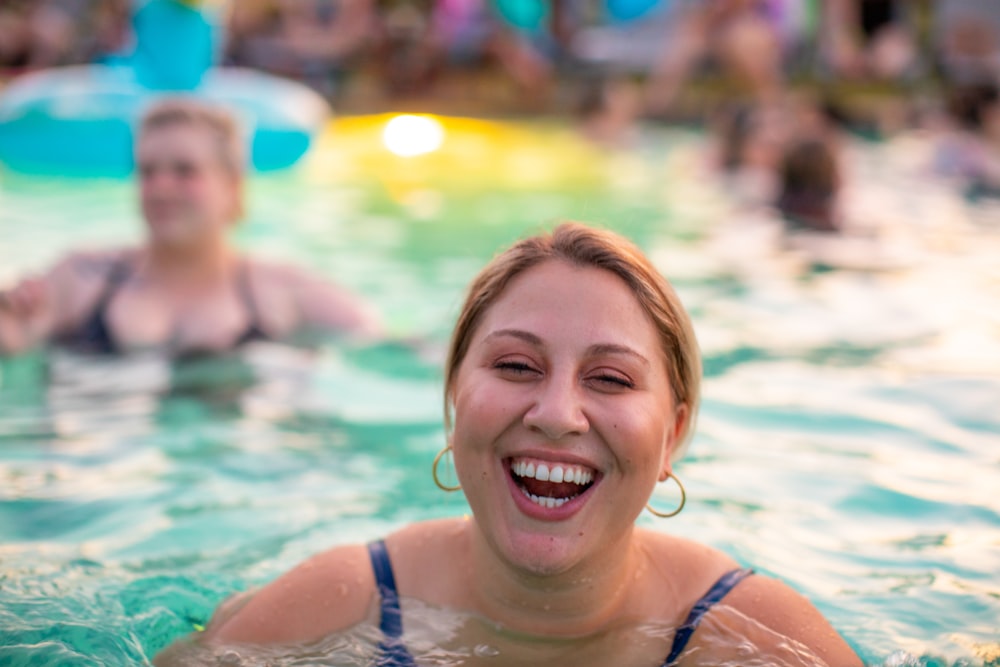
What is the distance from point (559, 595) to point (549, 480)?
0.34 metres

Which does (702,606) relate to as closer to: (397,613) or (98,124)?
(397,613)

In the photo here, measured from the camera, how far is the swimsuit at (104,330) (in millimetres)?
5246

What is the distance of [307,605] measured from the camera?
101 inches

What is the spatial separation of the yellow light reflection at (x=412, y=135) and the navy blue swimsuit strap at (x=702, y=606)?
10405 millimetres

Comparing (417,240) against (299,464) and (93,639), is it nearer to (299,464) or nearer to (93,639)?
(299,464)

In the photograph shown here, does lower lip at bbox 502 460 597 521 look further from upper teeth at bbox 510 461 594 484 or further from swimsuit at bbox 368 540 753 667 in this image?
swimsuit at bbox 368 540 753 667

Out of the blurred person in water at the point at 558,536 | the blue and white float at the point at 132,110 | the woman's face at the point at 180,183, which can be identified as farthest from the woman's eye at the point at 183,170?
the blue and white float at the point at 132,110

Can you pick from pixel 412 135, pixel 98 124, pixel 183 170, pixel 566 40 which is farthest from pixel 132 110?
pixel 566 40

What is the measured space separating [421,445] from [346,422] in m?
0.39

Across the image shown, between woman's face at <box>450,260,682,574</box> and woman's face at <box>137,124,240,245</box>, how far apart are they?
124 inches

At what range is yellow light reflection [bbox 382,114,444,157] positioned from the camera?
42.8ft

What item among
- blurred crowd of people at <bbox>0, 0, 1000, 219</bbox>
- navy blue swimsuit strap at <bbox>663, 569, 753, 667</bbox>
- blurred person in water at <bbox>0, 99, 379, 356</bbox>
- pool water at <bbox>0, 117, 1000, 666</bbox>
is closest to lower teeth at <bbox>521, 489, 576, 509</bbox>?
navy blue swimsuit strap at <bbox>663, 569, 753, 667</bbox>

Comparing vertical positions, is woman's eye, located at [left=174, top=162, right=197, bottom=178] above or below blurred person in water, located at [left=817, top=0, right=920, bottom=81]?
below

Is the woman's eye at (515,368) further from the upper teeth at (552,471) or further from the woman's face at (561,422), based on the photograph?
the upper teeth at (552,471)
